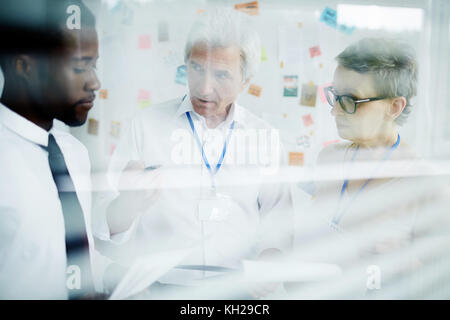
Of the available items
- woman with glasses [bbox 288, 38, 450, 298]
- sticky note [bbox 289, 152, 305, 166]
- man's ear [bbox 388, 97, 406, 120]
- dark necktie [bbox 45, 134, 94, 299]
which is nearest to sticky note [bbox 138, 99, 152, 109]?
dark necktie [bbox 45, 134, 94, 299]

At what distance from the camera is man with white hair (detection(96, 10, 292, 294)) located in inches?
54.0

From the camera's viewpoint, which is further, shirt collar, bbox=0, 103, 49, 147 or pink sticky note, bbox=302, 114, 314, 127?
pink sticky note, bbox=302, 114, 314, 127

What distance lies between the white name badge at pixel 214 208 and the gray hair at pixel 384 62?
676 millimetres

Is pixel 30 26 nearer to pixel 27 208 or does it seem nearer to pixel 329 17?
pixel 27 208

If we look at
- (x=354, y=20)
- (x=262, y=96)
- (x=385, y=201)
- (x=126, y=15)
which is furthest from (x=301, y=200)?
(x=126, y=15)

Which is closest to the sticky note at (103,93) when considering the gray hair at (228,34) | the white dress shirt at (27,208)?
the white dress shirt at (27,208)

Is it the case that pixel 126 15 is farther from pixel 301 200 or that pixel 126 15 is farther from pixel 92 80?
pixel 301 200

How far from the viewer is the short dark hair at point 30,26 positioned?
1.30 m

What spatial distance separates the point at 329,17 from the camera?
139cm

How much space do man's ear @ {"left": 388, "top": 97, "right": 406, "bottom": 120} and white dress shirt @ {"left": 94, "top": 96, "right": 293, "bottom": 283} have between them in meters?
0.44

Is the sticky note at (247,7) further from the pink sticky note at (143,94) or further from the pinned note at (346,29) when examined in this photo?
the pink sticky note at (143,94)

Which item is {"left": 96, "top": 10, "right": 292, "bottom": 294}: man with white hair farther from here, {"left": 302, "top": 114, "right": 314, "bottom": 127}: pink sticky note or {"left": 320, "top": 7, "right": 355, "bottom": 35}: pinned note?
{"left": 320, "top": 7, "right": 355, "bottom": 35}: pinned note

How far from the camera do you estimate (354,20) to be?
4.58 feet
